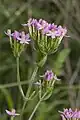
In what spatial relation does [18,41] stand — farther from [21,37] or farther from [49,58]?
[49,58]

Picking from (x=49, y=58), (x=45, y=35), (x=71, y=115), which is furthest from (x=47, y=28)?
(x=49, y=58)

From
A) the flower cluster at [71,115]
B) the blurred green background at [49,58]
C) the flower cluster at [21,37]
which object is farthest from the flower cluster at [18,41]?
the blurred green background at [49,58]

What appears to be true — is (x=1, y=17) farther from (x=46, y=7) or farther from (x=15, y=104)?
(x=15, y=104)

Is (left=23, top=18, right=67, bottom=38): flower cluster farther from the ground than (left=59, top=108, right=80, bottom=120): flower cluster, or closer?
farther from the ground

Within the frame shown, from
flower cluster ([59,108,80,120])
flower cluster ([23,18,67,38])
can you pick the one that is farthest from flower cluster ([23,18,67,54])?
flower cluster ([59,108,80,120])

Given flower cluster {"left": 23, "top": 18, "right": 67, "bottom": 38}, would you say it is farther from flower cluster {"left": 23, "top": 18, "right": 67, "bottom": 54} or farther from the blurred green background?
the blurred green background

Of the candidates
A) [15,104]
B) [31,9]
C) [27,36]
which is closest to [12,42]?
[27,36]

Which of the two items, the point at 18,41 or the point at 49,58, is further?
the point at 49,58

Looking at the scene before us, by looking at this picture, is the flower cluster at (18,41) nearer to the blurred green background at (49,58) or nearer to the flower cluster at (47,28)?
the flower cluster at (47,28)
